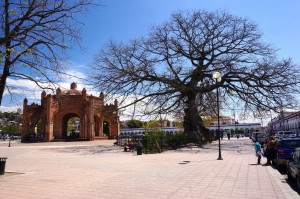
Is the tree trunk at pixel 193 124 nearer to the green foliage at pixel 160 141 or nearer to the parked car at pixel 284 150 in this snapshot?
the green foliage at pixel 160 141

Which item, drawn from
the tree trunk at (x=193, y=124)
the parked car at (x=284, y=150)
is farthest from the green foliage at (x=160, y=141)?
the parked car at (x=284, y=150)

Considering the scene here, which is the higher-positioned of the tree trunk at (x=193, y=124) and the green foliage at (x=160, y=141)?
the tree trunk at (x=193, y=124)

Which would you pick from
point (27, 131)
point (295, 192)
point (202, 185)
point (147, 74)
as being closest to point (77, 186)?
point (202, 185)

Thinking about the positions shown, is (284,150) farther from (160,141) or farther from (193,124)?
(193,124)

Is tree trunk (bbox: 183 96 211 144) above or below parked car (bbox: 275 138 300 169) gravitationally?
above

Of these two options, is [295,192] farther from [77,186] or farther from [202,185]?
[77,186]

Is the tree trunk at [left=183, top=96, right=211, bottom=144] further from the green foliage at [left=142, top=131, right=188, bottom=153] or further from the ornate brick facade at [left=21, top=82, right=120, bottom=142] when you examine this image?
the ornate brick facade at [left=21, top=82, right=120, bottom=142]

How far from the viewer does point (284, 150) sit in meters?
14.2

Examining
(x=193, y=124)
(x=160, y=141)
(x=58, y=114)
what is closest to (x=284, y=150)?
(x=160, y=141)

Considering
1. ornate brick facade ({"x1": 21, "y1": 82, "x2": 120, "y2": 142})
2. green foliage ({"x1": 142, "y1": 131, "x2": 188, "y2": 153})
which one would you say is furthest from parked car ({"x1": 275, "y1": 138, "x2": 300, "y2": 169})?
ornate brick facade ({"x1": 21, "y1": 82, "x2": 120, "y2": 142})

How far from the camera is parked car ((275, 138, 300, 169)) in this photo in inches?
553

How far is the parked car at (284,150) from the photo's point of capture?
14051mm

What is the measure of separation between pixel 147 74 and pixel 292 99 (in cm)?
1502

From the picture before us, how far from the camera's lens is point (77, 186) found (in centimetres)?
953
